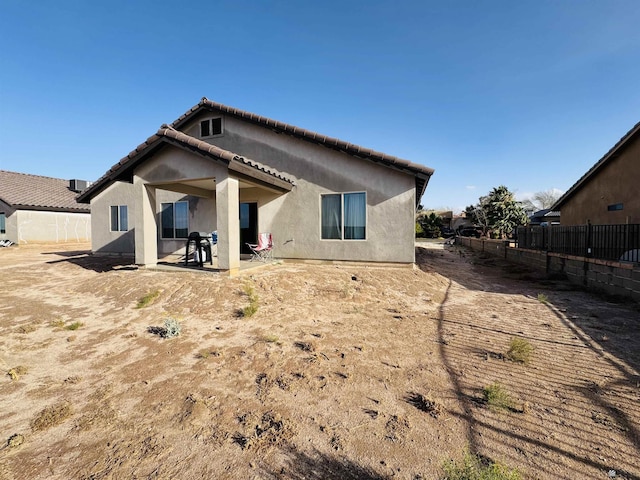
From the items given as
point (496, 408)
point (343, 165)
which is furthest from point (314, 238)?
point (496, 408)

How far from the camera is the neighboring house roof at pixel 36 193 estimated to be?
67.8ft

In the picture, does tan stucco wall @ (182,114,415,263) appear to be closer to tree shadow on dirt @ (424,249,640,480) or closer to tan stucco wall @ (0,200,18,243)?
tree shadow on dirt @ (424,249,640,480)

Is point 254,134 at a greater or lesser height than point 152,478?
greater

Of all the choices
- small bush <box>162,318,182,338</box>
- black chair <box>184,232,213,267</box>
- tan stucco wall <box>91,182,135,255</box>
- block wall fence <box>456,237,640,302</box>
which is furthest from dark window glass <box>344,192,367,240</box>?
tan stucco wall <box>91,182,135,255</box>

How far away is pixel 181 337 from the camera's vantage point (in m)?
4.93

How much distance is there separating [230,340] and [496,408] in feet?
12.3

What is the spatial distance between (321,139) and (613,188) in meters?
11.7

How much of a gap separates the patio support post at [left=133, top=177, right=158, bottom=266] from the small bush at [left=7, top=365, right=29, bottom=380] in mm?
5628

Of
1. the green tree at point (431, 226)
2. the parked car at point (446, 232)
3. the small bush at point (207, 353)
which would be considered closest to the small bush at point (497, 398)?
the small bush at point (207, 353)

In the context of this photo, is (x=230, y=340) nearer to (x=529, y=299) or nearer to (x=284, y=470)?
(x=284, y=470)

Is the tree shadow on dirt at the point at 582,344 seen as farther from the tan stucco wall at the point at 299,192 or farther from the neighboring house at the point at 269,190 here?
the neighboring house at the point at 269,190

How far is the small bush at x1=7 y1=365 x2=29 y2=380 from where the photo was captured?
12.0 feet

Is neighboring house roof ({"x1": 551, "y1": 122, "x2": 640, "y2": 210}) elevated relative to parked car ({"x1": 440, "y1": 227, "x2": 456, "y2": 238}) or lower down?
elevated

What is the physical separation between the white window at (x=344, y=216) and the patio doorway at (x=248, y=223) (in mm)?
3079
